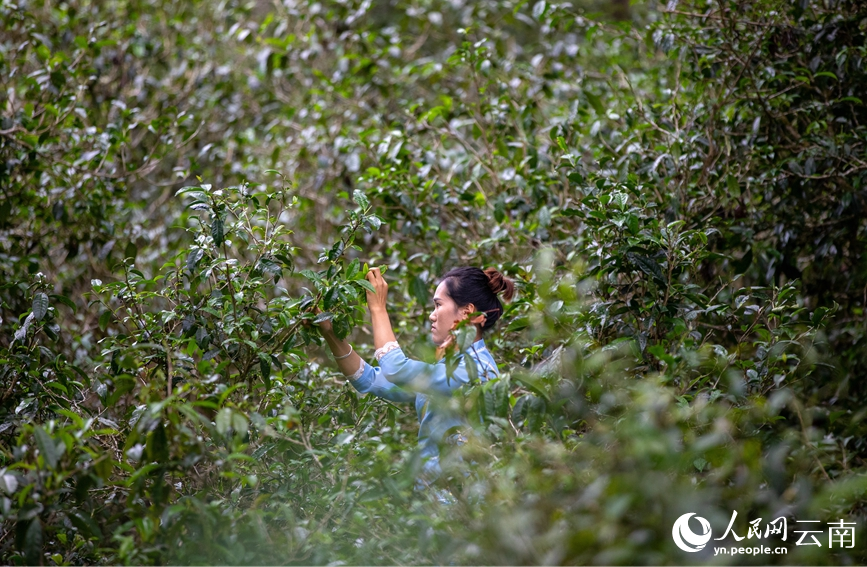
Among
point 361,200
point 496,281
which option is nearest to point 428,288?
point 496,281

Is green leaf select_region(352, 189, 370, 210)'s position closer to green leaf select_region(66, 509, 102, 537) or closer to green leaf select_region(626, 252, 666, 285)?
green leaf select_region(626, 252, 666, 285)

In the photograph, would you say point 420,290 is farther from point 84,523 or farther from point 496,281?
point 84,523

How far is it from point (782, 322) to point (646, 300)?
501 millimetres

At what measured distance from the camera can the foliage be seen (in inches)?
66.7

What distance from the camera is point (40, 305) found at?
2488 mm

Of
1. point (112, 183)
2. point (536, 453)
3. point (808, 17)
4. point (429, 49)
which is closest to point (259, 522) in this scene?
point (536, 453)

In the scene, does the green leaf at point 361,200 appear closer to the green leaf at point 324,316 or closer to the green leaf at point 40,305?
the green leaf at point 324,316

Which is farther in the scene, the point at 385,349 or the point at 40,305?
the point at 40,305

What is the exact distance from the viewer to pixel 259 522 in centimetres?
172

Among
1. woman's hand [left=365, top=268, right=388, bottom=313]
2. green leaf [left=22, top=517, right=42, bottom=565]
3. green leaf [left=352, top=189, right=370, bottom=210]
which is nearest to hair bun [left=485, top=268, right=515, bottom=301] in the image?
woman's hand [left=365, top=268, right=388, bottom=313]

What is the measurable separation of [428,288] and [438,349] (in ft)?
3.56

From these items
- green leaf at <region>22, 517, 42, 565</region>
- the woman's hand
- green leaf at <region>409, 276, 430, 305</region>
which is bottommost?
green leaf at <region>409, 276, 430, 305</region>

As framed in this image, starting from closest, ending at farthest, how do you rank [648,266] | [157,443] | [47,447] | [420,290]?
1. [47,447]
2. [157,443]
3. [648,266]
4. [420,290]

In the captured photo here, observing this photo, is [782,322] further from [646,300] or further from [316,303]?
[316,303]
